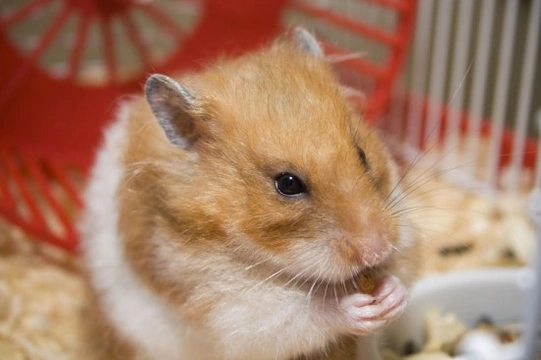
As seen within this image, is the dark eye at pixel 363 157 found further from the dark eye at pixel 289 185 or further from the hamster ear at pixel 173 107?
the hamster ear at pixel 173 107

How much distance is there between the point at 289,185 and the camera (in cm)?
181

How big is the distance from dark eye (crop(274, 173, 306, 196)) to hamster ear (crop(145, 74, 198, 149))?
292 millimetres

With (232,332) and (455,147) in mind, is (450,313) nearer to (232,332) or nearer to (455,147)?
(232,332)

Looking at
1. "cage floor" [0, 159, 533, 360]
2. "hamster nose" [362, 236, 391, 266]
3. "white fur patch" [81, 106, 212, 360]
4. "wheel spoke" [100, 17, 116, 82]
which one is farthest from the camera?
"wheel spoke" [100, 17, 116, 82]

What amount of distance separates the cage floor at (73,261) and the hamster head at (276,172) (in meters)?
0.74

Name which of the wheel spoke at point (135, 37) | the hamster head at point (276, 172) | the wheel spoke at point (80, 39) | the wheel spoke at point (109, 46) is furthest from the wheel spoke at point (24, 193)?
the hamster head at point (276, 172)

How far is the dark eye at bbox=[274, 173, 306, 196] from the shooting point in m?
1.80

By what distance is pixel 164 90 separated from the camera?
1.93 meters

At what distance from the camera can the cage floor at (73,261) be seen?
8.77 feet

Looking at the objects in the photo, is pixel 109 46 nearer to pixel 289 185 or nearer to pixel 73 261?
pixel 73 261

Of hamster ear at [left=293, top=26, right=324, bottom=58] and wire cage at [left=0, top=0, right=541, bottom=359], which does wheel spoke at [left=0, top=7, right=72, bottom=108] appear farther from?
hamster ear at [left=293, top=26, right=324, bottom=58]

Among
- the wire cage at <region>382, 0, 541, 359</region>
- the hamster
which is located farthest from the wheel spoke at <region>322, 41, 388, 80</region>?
the hamster

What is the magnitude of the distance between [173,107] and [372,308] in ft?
2.21

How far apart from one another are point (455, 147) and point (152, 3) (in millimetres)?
1537
